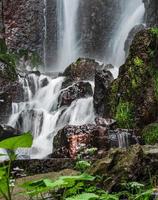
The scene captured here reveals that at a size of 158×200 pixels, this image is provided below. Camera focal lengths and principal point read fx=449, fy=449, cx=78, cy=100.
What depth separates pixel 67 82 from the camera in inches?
682

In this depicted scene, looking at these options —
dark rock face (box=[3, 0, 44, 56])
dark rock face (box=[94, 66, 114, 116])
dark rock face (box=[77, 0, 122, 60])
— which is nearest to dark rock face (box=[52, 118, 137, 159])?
dark rock face (box=[94, 66, 114, 116])

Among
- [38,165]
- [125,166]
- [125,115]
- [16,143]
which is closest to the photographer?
[16,143]

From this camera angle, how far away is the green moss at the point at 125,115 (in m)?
12.0

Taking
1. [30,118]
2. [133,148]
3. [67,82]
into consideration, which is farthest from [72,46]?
[133,148]

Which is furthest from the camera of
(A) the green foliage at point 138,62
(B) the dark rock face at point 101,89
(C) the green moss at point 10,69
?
(C) the green moss at point 10,69

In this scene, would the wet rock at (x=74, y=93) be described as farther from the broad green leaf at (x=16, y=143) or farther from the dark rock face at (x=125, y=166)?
the broad green leaf at (x=16, y=143)

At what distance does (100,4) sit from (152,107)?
53.9ft

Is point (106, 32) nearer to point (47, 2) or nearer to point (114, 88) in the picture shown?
point (47, 2)

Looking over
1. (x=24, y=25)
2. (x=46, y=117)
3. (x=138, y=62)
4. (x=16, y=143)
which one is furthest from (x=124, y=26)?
(x=16, y=143)

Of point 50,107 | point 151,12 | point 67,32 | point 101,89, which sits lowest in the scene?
point 50,107

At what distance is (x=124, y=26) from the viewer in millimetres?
25469

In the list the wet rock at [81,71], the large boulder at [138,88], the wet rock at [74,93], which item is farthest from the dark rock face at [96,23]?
the large boulder at [138,88]

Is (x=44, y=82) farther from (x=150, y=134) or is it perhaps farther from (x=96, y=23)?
(x=96, y=23)

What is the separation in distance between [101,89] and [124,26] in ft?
37.8
